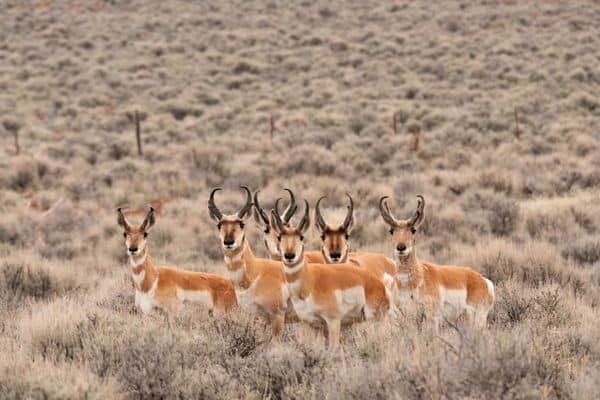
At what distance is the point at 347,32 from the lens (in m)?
39.1

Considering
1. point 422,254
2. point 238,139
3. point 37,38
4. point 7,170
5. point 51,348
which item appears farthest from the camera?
point 37,38

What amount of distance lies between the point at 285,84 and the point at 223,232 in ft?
83.0

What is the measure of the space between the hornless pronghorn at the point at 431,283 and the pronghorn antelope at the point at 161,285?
2069 millimetres

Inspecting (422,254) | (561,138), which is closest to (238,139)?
(561,138)

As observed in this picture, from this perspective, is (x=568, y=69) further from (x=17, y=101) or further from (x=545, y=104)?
(x=17, y=101)

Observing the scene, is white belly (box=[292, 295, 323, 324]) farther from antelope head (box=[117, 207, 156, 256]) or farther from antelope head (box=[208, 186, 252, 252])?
antelope head (box=[117, 207, 156, 256])

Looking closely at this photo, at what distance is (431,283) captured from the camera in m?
7.31

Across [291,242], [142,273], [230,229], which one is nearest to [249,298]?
[230,229]

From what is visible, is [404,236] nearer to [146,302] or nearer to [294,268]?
[294,268]

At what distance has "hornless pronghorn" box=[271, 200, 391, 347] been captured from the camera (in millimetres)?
6641

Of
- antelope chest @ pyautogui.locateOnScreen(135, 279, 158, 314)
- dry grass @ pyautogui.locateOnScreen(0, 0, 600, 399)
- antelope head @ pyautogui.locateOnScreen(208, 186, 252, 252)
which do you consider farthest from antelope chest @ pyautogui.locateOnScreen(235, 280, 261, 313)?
antelope chest @ pyautogui.locateOnScreen(135, 279, 158, 314)

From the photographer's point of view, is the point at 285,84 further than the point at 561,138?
Yes

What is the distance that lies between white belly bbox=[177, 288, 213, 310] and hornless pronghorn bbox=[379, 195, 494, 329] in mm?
2217

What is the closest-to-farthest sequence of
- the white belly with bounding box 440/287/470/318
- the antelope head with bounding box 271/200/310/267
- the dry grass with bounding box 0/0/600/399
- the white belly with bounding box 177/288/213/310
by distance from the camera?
1. the dry grass with bounding box 0/0/600/399
2. the antelope head with bounding box 271/200/310/267
3. the white belly with bounding box 440/287/470/318
4. the white belly with bounding box 177/288/213/310
